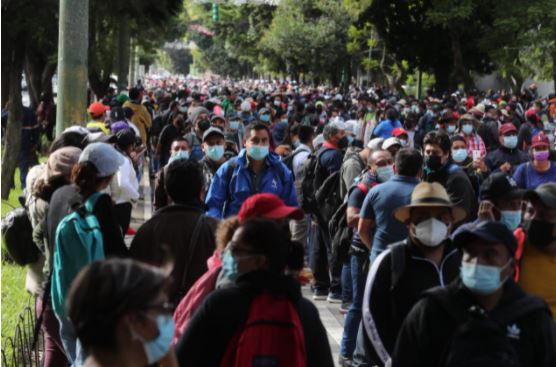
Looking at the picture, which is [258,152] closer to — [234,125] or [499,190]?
[499,190]

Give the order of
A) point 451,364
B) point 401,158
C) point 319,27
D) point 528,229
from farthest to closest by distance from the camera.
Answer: point 319,27 → point 401,158 → point 528,229 → point 451,364

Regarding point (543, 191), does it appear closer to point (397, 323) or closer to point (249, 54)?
point (397, 323)

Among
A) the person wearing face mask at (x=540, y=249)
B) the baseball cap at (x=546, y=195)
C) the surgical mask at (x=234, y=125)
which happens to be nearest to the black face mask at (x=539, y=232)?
the person wearing face mask at (x=540, y=249)

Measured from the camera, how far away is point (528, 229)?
18.2ft

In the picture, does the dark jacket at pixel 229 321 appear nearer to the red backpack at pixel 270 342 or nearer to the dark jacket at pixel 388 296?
the red backpack at pixel 270 342

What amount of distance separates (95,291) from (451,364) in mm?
1545

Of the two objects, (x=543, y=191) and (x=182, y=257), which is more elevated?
(x=543, y=191)

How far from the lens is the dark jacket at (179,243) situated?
19.7ft

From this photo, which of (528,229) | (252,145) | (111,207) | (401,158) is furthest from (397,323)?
(252,145)

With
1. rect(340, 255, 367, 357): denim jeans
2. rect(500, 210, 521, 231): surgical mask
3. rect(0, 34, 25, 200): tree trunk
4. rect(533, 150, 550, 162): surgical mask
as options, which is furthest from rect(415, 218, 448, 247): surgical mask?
rect(0, 34, 25, 200): tree trunk

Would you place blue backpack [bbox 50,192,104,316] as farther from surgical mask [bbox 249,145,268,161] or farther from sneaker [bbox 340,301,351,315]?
sneaker [bbox 340,301,351,315]

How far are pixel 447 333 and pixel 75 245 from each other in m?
2.36

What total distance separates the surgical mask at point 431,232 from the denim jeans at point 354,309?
2.64m

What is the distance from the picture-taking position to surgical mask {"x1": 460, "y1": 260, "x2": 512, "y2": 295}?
432cm
